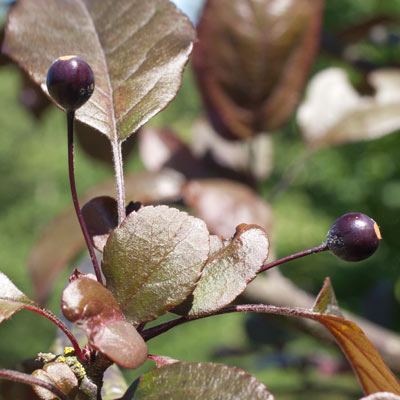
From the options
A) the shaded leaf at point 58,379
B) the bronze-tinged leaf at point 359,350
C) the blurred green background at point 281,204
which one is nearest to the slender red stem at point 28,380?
the shaded leaf at point 58,379

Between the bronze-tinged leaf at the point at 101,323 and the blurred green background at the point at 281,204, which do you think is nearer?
the bronze-tinged leaf at the point at 101,323

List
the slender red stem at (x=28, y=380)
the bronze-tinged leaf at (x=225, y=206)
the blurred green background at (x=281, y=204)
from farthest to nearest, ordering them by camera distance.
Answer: the blurred green background at (x=281, y=204) < the bronze-tinged leaf at (x=225, y=206) < the slender red stem at (x=28, y=380)

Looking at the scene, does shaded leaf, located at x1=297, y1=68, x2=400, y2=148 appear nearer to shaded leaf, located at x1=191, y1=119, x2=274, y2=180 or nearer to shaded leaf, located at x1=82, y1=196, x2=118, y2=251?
shaded leaf, located at x1=191, y1=119, x2=274, y2=180

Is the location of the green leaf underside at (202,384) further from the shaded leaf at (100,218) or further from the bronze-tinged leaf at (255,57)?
the bronze-tinged leaf at (255,57)

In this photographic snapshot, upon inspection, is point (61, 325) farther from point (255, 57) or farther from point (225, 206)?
point (255, 57)

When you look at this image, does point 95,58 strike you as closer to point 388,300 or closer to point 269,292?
point 269,292

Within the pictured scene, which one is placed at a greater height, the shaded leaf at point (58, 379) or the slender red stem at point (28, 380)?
the slender red stem at point (28, 380)

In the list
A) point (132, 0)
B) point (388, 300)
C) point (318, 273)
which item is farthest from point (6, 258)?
point (132, 0)

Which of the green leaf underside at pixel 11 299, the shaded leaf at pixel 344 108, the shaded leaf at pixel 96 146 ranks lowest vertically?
the shaded leaf at pixel 96 146
